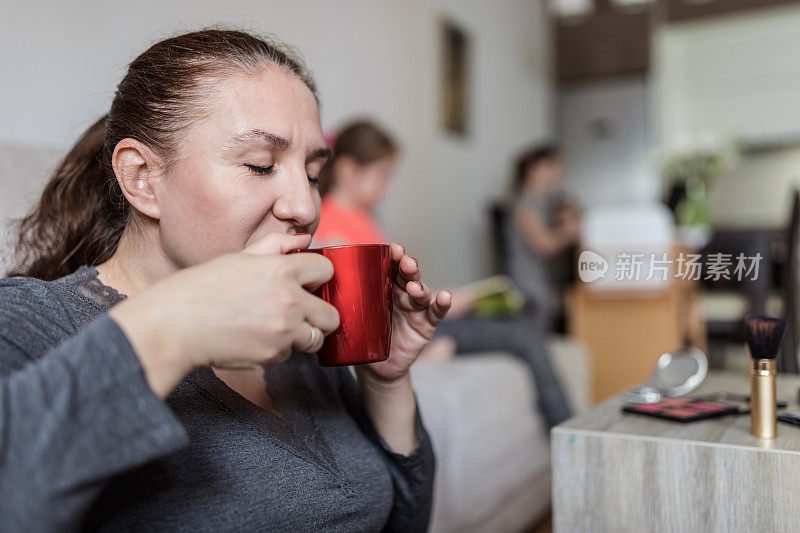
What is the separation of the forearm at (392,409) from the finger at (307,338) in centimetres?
29

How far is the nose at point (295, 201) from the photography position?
61cm

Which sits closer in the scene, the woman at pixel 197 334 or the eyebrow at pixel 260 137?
the woman at pixel 197 334

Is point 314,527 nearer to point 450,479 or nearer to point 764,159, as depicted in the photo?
point 450,479

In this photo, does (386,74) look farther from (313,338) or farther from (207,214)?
Answer: (313,338)

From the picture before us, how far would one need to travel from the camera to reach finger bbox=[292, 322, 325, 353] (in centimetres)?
45

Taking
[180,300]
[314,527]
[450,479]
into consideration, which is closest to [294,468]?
[314,527]

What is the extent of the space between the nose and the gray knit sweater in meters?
0.16

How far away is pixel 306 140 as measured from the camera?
24.6 inches

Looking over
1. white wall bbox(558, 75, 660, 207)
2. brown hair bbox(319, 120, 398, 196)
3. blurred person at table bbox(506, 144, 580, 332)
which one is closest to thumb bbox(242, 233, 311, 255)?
brown hair bbox(319, 120, 398, 196)

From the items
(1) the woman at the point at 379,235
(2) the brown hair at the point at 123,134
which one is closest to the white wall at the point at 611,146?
(1) the woman at the point at 379,235

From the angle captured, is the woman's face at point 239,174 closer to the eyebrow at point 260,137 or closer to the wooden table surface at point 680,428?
the eyebrow at point 260,137

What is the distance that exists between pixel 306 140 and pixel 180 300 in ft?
0.82

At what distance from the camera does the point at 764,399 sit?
0.62 metres

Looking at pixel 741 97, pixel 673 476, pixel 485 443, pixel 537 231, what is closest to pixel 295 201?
pixel 673 476
